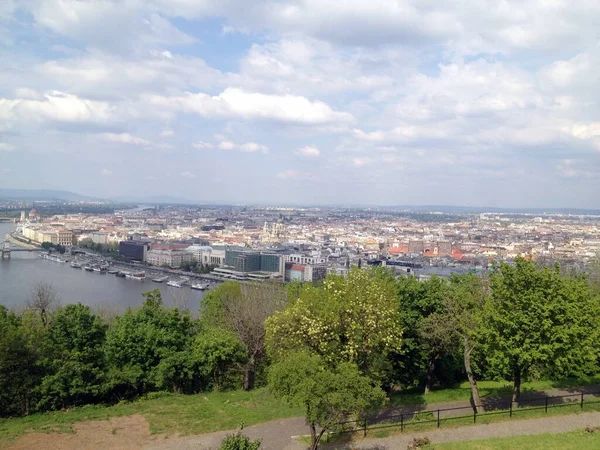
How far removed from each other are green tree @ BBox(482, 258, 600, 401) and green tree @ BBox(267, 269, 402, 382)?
1.87 meters

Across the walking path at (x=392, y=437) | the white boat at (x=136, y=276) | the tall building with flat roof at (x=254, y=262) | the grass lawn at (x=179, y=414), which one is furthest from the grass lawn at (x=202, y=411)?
the tall building with flat roof at (x=254, y=262)

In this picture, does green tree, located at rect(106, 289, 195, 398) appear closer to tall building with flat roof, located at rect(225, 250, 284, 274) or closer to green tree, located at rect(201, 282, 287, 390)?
green tree, located at rect(201, 282, 287, 390)

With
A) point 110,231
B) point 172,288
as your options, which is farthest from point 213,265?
point 110,231

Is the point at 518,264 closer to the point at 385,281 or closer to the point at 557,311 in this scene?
the point at 557,311

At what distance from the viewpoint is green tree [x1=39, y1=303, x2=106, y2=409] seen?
406 inches

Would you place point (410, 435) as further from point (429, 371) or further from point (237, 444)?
point (429, 371)

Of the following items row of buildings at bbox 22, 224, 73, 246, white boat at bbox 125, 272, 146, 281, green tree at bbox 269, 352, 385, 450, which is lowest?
white boat at bbox 125, 272, 146, 281

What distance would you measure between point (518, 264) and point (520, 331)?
1292 mm

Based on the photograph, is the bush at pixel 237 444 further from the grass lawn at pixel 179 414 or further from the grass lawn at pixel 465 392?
the grass lawn at pixel 465 392

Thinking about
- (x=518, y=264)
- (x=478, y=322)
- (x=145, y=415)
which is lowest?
(x=145, y=415)

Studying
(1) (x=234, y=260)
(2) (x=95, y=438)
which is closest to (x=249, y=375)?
(2) (x=95, y=438)

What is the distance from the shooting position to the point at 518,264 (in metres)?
9.33

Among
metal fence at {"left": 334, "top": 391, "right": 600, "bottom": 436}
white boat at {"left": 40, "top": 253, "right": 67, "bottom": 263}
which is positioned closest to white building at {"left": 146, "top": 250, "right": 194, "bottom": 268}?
white boat at {"left": 40, "top": 253, "right": 67, "bottom": 263}

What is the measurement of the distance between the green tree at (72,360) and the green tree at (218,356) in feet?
7.38
